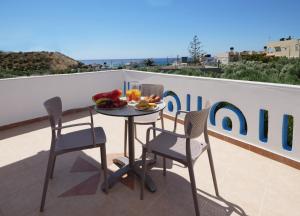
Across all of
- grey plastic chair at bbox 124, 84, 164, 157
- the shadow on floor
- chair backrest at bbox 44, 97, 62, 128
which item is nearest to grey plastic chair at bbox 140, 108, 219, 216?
the shadow on floor

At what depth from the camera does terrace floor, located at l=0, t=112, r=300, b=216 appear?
1.95m

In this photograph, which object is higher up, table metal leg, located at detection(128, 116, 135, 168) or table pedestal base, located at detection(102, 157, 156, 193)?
table metal leg, located at detection(128, 116, 135, 168)

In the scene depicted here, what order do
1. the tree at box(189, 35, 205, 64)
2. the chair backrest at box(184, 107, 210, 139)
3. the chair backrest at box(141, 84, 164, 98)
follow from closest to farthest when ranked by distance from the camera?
the chair backrest at box(184, 107, 210, 139) < the chair backrest at box(141, 84, 164, 98) < the tree at box(189, 35, 205, 64)

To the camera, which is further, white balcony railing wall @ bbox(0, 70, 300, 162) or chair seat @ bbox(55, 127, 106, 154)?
white balcony railing wall @ bbox(0, 70, 300, 162)

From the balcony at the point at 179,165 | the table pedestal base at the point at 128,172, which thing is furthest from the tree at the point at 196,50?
the table pedestal base at the point at 128,172

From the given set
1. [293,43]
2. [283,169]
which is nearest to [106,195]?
[283,169]

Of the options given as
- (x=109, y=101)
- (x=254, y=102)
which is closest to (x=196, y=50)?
(x=254, y=102)

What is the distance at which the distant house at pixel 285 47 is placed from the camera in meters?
30.3

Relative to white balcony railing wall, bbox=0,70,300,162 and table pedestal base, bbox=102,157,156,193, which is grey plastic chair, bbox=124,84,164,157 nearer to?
table pedestal base, bbox=102,157,156,193

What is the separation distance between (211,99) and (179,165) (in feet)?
4.70

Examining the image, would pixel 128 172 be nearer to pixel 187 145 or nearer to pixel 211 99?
pixel 187 145

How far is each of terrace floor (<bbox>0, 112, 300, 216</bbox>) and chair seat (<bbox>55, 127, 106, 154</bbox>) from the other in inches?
21.1

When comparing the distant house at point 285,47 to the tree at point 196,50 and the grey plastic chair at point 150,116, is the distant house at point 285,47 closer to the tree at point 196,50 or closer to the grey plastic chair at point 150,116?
the tree at point 196,50

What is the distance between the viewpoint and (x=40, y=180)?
8.05 ft
